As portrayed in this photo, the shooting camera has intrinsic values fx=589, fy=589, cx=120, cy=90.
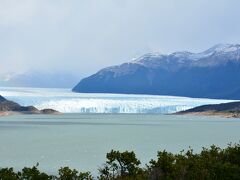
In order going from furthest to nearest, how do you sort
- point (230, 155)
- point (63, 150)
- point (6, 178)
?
1. point (63, 150)
2. point (230, 155)
3. point (6, 178)

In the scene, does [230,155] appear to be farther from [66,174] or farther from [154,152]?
[154,152]

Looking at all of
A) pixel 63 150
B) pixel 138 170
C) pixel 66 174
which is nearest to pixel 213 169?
pixel 138 170

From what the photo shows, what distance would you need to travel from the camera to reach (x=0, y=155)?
92.9 meters

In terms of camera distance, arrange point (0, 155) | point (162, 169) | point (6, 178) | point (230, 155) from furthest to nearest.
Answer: point (0, 155) → point (230, 155) → point (162, 169) → point (6, 178)

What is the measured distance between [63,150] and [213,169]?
61790 mm

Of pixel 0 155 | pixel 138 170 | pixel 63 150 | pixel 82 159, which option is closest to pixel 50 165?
pixel 82 159

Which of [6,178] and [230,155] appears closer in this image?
[6,178]

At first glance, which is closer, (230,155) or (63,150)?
(230,155)

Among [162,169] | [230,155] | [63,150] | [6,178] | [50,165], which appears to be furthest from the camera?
[63,150]

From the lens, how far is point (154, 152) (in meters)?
96.2

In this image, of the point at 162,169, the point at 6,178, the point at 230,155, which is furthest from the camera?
the point at 230,155

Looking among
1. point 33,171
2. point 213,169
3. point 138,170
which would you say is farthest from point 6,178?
point 213,169

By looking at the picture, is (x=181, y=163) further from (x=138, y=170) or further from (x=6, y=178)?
(x=6, y=178)

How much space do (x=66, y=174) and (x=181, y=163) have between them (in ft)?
29.0
